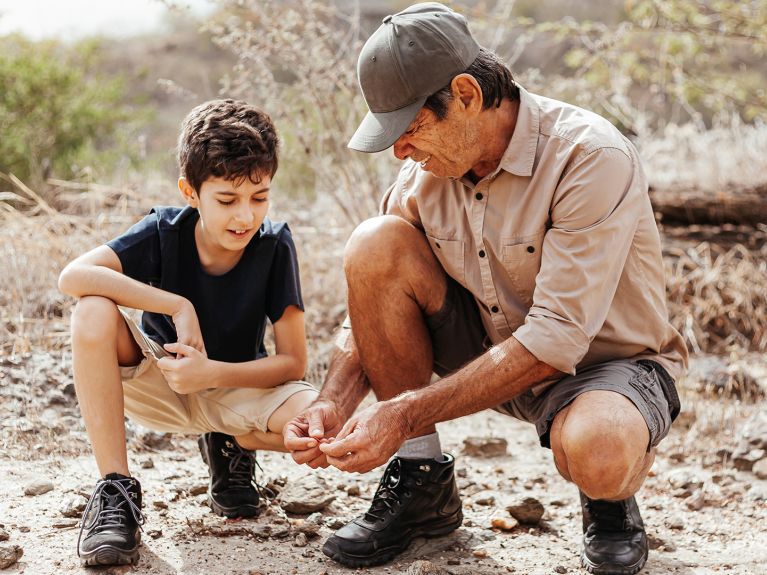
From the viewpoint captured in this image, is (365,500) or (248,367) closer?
(248,367)

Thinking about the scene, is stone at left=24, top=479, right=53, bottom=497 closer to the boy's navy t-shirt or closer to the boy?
the boy

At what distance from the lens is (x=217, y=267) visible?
10.0 feet

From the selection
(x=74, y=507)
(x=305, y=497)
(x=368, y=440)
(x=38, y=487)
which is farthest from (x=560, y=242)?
(x=38, y=487)

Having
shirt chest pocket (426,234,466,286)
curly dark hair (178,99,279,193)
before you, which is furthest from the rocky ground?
curly dark hair (178,99,279,193)

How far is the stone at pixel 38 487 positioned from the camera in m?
3.02

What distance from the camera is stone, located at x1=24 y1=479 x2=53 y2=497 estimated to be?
3.02 metres

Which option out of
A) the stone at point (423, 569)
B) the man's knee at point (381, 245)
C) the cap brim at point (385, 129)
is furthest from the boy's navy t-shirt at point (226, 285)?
the stone at point (423, 569)

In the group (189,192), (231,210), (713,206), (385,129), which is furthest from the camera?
(713,206)

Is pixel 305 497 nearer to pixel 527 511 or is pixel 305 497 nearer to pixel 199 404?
pixel 199 404

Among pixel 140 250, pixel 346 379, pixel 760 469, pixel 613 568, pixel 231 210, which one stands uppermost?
pixel 231 210

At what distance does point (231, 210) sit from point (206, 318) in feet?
1.29

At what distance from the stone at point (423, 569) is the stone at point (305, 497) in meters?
0.56

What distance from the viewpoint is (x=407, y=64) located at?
8.46 feet

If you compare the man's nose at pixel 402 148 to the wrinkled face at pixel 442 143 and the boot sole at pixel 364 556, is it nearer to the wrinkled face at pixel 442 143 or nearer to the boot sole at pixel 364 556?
the wrinkled face at pixel 442 143
